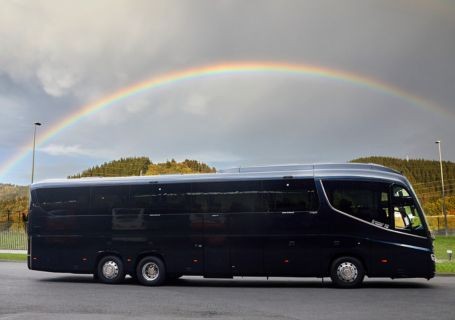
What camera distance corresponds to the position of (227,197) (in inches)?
614

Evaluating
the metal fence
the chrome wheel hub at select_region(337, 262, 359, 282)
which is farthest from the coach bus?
the metal fence

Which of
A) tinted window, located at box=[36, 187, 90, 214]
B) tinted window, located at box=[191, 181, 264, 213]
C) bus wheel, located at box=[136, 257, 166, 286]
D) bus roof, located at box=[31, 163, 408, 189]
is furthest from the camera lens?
tinted window, located at box=[36, 187, 90, 214]

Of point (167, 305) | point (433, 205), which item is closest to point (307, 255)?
point (167, 305)

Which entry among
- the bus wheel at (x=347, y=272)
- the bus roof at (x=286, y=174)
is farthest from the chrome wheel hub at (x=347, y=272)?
the bus roof at (x=286, y=174)

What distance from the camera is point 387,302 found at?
11.7m

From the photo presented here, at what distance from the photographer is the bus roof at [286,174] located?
49.4ft

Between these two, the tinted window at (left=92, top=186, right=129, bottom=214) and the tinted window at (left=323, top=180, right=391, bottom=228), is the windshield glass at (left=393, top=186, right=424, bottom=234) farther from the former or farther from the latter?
the tinted window at (left=92, top=186, right=129, bottom=214)

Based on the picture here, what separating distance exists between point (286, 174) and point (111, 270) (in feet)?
21.2

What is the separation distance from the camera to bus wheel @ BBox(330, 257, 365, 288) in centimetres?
1462

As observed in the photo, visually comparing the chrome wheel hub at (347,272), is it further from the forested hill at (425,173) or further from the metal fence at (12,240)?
the forested hill at (425,173)

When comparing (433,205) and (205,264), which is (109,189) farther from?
(433,205)

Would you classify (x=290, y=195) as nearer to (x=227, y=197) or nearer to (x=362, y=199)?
(x=227, y=197)

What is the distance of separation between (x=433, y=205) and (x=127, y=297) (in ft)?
350

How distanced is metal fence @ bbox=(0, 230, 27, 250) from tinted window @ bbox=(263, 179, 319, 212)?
2709 cm
